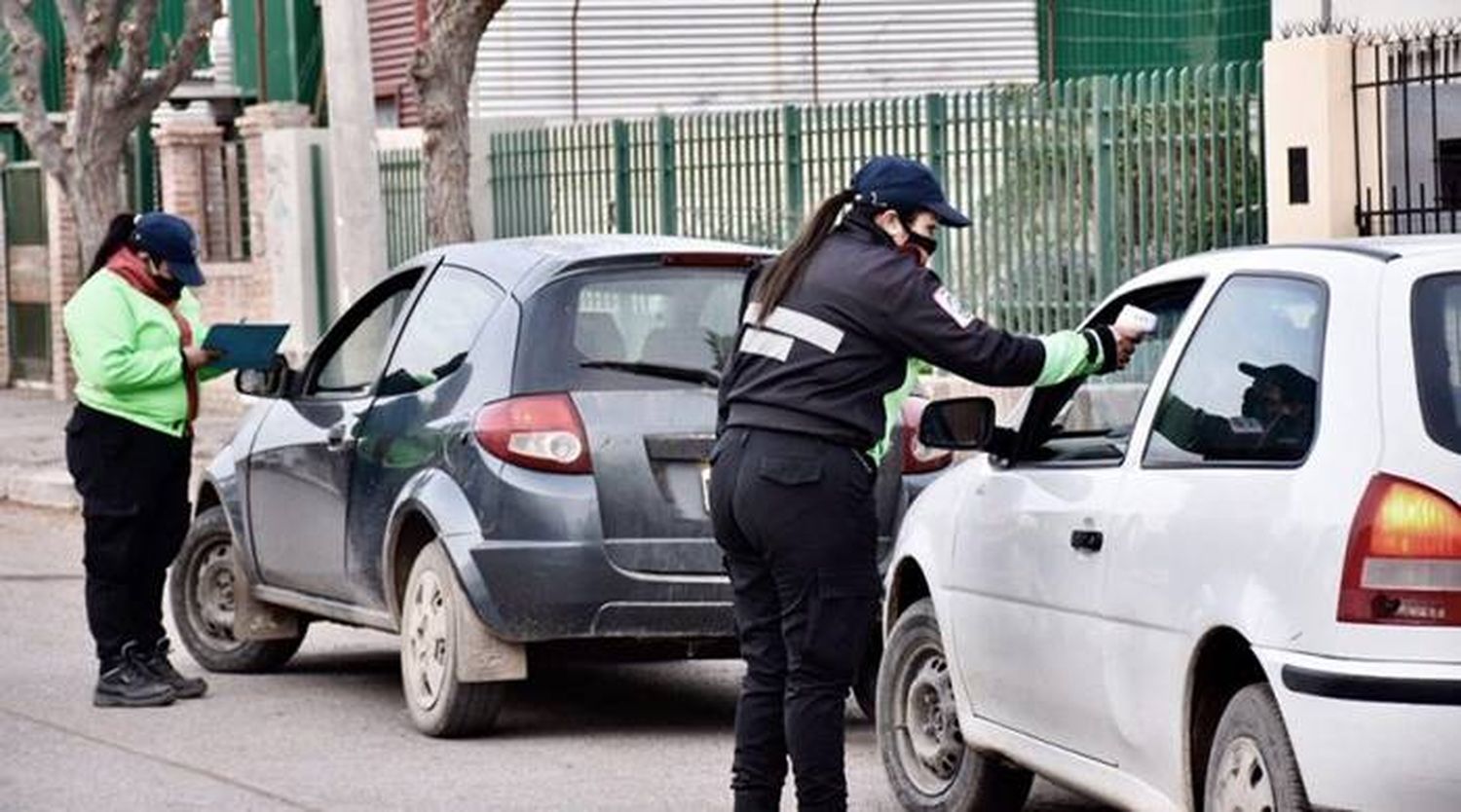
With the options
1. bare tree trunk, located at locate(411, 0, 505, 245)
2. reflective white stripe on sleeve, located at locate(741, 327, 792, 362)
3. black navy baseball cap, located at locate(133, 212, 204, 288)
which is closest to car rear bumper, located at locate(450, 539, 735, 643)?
black navy baseball cap, located at locate(133, 212, 204, 288)

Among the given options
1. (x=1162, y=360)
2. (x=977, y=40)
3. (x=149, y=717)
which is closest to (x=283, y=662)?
(x=149, y=717)

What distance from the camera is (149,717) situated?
11562 millimetres

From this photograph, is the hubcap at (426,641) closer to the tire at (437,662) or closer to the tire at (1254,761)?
the tire at (437,662)

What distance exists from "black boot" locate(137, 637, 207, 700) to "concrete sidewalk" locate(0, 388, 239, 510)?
706 centimetres

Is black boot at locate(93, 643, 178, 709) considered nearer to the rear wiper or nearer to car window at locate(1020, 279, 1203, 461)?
the rear wiper

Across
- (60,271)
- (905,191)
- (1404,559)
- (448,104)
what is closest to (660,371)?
(905,191)

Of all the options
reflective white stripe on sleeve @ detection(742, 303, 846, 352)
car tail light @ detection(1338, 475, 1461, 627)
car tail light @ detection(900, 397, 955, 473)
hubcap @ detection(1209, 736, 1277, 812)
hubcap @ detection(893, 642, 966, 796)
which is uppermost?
reflective white stripe on sleeve @ detection(742, 303, 846, 352)

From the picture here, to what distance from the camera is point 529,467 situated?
10.6 meters

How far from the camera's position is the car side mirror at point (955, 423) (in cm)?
834

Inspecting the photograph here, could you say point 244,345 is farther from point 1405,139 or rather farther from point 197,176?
point 197,176

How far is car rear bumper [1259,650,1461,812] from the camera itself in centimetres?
650

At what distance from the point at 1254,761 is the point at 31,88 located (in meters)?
20.2

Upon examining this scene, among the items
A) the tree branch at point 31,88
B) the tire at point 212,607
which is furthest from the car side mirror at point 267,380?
the tree branch at point 31,88

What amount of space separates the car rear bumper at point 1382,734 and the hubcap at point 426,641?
15.1ft
